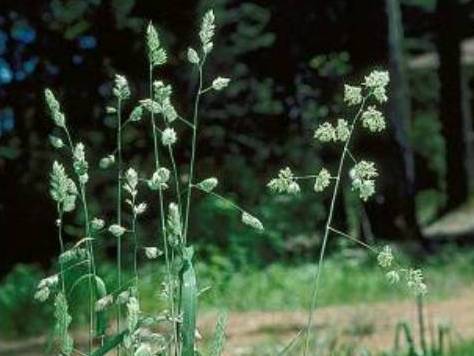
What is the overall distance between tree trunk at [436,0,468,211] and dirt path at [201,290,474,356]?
28.2ft

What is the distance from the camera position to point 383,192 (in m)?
15.7

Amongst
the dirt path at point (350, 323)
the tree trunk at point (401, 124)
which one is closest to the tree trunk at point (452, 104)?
the tree trunk at point (401, 124)

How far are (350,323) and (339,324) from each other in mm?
170

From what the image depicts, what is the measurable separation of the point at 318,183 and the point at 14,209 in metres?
8.88

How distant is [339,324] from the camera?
7230mm

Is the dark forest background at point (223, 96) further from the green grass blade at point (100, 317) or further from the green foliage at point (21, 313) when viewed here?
the green grass blade at point (100, 317)

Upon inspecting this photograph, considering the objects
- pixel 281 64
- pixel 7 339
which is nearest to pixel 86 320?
pixel 7 339

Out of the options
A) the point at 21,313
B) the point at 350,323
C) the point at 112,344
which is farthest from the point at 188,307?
the point at 21,313

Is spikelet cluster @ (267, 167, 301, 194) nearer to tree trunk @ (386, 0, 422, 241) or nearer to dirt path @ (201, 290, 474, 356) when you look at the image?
dirt path @ (201, 290, 474, 356)

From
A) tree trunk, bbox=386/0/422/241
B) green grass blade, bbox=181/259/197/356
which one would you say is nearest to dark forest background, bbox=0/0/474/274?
tree trunk, bbox=386/0/422/241

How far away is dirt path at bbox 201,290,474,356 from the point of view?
253 inches

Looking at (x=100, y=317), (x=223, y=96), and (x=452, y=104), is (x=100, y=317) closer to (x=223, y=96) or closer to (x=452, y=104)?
(x=223, y=96)

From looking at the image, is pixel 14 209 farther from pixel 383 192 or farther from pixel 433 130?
pixel 433 130

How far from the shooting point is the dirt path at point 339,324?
6.42m
